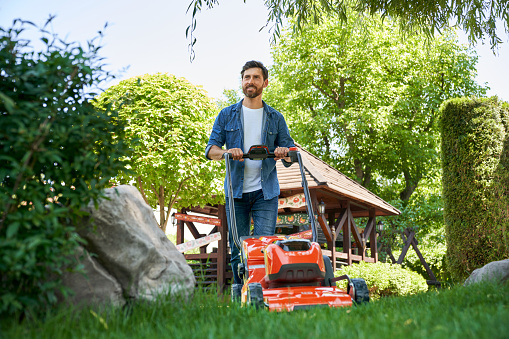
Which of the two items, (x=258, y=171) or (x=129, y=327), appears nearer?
(x=129, y=327)

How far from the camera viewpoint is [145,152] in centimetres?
963

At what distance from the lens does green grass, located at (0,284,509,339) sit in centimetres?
202

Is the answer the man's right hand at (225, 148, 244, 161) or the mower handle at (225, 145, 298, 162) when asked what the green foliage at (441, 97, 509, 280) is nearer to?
the mower handle at (225, 145, 298, 162)

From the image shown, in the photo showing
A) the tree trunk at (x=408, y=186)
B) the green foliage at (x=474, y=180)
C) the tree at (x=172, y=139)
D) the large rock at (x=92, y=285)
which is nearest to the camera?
the large rock at (x=92, y=285)

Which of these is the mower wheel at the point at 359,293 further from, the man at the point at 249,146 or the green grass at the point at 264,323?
the man at the point at 249,146

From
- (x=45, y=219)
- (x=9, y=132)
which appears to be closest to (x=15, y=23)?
(x=9, y=132)

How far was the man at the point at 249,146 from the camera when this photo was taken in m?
4.21

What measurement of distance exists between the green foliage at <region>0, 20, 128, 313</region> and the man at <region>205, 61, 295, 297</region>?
1716 millimetres

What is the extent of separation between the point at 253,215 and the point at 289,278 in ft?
3.48

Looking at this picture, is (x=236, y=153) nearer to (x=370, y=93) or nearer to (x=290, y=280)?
(x=290, y=280)

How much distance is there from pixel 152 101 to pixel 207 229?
5789mm

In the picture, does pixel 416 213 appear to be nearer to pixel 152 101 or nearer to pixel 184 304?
pixel 152 101

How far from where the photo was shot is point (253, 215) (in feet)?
14.3

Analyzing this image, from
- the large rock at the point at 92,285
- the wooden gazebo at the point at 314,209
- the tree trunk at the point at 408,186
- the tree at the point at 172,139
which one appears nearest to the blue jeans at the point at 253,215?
the large rock at the point at 92,285
